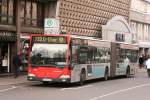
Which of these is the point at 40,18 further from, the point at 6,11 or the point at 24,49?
the point at 6,11

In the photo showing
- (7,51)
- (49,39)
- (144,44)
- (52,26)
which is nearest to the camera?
(49,39)

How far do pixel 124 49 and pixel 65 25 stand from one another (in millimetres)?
6458

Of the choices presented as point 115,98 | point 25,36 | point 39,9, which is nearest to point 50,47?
point 115,98

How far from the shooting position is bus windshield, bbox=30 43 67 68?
23859 mm

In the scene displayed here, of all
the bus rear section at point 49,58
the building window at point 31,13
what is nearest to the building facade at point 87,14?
the building window at point 31,13

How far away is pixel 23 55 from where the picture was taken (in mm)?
33312

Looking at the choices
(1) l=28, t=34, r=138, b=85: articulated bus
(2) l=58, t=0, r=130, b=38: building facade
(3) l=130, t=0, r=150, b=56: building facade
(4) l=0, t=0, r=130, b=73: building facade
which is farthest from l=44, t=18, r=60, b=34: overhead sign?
(3) l=130, t=0, r=150, b=56: building facade

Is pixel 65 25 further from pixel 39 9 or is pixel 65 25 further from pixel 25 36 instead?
pixel 25 36

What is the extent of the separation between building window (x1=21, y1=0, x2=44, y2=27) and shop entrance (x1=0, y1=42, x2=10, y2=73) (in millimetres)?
2521

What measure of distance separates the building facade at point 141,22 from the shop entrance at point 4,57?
88.1ft

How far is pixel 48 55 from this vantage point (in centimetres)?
2402

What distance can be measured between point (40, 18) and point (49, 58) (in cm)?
1249

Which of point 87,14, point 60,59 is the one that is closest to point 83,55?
point 60,59

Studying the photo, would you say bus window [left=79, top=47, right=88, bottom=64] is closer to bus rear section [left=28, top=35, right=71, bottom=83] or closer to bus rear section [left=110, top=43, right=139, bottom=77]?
bus rear section [left=28, top=35, right=71, bottom=83]
